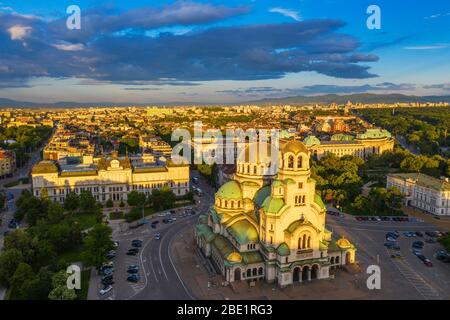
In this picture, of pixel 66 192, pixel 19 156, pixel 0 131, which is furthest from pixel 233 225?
pixel 0 131

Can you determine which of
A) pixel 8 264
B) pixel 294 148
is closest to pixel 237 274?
pixel 294 148

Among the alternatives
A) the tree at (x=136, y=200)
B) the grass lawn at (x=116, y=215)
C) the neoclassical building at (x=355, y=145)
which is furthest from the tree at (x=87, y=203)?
the neoclassical building at (x=355, y=145)

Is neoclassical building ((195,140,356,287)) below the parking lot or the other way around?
the other way around

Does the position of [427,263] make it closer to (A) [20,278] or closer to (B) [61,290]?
(B) [61,290]

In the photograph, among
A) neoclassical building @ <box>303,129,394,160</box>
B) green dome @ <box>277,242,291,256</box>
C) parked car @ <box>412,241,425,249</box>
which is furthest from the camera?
neoclassical building @ <box>303,129,394,160</box>

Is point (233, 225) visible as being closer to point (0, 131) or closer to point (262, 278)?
point (262, 278)

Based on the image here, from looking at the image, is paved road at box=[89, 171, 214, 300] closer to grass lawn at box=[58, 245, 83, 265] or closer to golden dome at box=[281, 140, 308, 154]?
grass lawn at box=[58, 245, 83, 265]

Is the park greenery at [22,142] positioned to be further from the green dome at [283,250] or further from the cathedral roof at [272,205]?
the green dome at [283,250]

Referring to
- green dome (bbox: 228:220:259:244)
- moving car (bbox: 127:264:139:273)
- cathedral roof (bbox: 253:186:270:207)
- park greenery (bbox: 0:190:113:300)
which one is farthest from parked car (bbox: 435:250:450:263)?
park greenery (bbox: 0:190:113:300)
